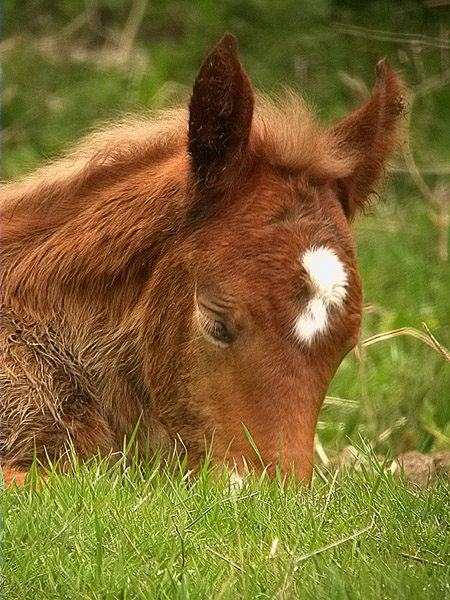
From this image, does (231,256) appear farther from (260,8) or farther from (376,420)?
(260,8)

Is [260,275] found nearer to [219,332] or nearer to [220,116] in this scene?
[219,332]

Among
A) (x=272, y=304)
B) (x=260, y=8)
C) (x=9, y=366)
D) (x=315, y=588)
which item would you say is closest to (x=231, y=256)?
(x=272, y=304)

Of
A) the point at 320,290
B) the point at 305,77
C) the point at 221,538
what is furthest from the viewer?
the point at 305,77

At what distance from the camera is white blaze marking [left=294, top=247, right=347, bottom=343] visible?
13.6 feet

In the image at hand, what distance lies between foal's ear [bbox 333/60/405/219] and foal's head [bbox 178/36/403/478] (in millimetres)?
265

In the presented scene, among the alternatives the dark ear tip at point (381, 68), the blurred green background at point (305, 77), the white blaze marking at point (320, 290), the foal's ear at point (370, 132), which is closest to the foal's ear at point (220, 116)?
the white blaze marking at point (320, 290)

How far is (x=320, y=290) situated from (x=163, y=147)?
0.94 metres

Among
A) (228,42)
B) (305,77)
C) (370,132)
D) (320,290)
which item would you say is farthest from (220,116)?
(305,77)

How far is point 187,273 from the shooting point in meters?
4.33

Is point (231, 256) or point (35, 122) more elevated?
point (231, 256)

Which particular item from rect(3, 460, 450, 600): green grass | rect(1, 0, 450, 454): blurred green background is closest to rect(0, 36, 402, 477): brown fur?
rect(3, 460, 450, 600): green grass

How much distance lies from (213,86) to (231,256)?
0.54 m

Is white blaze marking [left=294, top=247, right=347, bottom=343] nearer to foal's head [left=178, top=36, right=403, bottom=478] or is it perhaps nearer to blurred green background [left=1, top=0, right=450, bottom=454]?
foal's head [left=178, top=36, right=403, bottom=478]

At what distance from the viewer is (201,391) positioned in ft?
14.0
